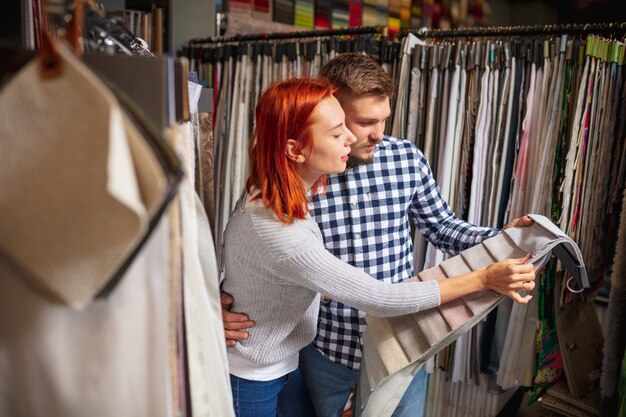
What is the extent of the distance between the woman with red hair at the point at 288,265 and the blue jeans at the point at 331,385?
0.24 m

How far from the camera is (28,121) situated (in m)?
0.67

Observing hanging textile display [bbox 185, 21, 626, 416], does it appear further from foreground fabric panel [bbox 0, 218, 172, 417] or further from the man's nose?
foreground fabric panel [bbox 0, 218, 172, 417]

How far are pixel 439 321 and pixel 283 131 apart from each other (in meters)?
0.60

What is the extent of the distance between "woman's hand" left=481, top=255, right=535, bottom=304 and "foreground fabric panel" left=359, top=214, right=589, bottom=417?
0.06 metres

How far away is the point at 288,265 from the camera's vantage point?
1.19 meters

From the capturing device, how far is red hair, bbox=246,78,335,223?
129 cm

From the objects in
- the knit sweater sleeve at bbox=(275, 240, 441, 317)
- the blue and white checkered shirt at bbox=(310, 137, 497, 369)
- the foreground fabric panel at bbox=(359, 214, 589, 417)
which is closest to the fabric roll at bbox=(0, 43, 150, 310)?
the knit sweater sleeve at bbox=(275, 240, 441, 317)

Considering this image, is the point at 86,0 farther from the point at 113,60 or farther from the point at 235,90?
the point at 235,90

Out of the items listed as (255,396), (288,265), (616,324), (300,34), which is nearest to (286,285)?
(288,265)

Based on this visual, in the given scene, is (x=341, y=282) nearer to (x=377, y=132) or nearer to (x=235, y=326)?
(x=235, y=326)

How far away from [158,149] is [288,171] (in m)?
0.67

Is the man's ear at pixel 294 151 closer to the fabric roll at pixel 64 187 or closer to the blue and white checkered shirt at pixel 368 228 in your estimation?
the blue and white checkered shirt at pixel 368 228

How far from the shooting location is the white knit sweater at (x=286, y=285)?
1180mm

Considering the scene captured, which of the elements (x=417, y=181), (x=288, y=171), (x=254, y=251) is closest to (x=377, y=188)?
(x=417, y=181)
